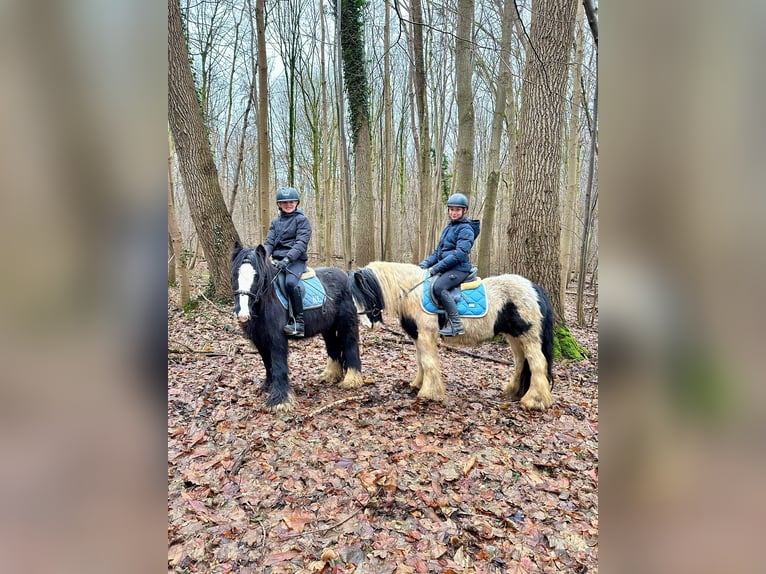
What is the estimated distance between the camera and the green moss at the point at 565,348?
5.95m

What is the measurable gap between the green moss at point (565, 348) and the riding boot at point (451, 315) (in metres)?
2.16

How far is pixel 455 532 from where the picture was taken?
2.65 m

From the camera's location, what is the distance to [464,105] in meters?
8.55

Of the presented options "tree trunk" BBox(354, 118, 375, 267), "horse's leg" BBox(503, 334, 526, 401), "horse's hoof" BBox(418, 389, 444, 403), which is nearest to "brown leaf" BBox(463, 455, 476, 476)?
"horse's hoof" BBox(418, 389, 444, 403)

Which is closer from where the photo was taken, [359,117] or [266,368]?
[266,368]

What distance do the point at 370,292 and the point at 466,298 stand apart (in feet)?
3.84

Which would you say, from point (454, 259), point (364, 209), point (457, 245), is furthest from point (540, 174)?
point (364, 209)

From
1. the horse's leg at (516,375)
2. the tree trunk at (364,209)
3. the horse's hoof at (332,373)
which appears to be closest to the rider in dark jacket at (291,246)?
the horse's hoof at (332,373)

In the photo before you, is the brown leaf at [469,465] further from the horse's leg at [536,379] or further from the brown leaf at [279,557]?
the brown leaf at [279,557]

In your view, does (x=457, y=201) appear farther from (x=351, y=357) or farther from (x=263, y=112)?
(x=263, y=112)
